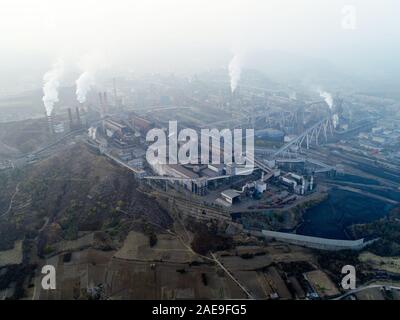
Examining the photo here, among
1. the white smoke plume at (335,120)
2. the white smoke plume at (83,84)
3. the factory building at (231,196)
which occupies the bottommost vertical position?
the white smoke plume at (335,120)

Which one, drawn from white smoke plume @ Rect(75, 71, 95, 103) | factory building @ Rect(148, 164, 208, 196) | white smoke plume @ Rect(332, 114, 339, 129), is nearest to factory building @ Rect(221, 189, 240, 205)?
factory building @ Rect(148, 164, 208, 196)

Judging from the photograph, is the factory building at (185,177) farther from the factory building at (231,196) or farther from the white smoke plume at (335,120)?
the white smoke plume at (335,120)

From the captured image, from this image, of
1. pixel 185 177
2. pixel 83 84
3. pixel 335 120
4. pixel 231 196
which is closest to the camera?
pixel 231 196

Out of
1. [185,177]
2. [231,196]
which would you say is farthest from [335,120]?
[185,177]

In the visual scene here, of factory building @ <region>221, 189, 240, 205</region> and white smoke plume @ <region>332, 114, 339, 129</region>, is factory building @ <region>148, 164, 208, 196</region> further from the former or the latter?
white smoke plume @ <region>332, 114, 339, 129</region>

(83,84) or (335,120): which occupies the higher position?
(83,84)

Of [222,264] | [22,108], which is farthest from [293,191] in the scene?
[22,108]

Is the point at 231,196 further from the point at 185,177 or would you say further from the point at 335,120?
the point at 335,120

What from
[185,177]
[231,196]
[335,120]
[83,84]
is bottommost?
[335,120]

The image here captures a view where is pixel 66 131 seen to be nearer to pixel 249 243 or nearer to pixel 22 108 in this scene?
pixel 22 108

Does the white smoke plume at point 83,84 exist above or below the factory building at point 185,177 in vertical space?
above

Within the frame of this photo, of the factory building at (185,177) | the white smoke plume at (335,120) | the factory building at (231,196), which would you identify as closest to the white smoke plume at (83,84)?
the factory building at (185,177)
